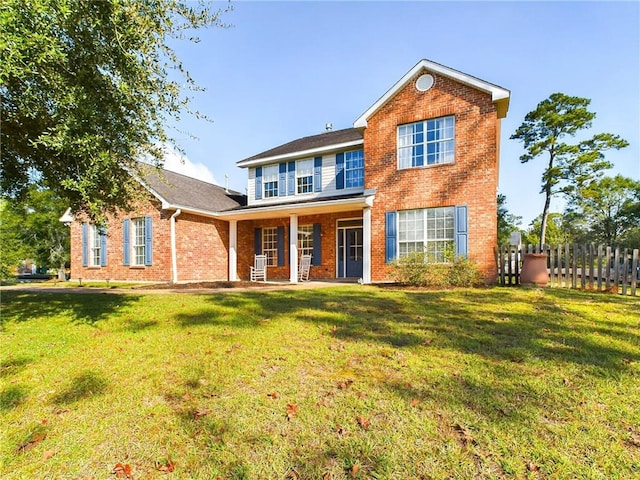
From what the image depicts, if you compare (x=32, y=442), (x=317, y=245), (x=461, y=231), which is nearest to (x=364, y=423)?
(x=32, y=442)

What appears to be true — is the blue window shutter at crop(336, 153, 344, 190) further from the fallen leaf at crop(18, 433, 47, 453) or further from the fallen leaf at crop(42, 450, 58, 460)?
the fallen leaf at crop(42, 450, 58, 460)

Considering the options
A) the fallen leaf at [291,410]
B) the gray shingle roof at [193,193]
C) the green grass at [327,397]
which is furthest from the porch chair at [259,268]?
the fallen leaf at [291,410]

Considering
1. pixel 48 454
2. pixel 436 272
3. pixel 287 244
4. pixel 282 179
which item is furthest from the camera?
pixel 282 179

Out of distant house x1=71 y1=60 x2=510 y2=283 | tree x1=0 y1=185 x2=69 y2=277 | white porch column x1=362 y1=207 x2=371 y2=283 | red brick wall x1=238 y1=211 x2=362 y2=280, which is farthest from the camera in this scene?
tree x1=0 y1=185 x2=69 y2=277

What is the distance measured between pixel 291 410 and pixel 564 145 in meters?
31.2

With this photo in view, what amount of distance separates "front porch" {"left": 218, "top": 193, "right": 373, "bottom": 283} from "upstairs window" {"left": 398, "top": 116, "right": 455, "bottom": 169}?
2002 millimetres

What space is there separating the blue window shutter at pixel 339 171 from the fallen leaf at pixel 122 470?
42.3ft

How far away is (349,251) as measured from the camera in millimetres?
14445

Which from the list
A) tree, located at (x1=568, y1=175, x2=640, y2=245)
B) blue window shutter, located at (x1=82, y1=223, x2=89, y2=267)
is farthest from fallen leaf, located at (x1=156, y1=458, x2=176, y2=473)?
tree, located at (x1=568, y1=175, x2=640, y2=245)

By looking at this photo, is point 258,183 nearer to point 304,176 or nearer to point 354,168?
point 304,176

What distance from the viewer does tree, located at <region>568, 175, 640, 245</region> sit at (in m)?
29.6

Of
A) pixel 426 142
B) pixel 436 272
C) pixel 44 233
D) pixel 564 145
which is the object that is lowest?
pixel 436 272

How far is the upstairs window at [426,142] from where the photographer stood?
36.7 ft

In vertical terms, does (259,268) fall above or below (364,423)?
above
